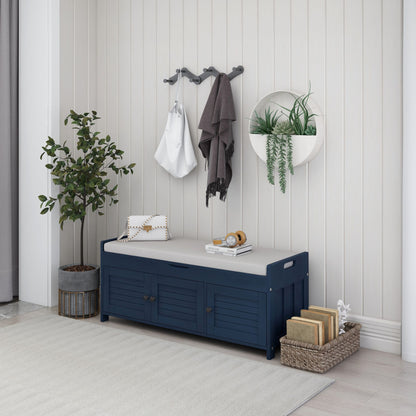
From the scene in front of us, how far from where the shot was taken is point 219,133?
3.60m

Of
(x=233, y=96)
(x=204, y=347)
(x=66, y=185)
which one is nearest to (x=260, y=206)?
(x=233, y=96)

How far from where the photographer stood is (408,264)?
305 cm

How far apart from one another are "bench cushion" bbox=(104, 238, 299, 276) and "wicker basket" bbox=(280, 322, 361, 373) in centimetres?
41

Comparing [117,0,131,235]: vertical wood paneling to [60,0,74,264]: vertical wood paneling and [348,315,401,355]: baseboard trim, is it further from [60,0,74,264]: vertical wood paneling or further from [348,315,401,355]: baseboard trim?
[348,315,401,355]: baseboard trim

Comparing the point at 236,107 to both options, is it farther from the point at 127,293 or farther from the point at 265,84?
the point at 127,293

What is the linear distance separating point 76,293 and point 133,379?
3.99 ft

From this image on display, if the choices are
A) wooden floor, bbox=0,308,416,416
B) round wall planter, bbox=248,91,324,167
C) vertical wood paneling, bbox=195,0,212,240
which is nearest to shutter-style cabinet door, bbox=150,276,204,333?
wooden floor, bbox=0,308,416,416

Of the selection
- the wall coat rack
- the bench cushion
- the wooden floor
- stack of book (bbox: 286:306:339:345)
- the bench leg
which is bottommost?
Result: the wooden floor

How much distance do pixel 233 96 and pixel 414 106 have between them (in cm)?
117

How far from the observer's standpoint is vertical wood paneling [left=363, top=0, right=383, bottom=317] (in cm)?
320

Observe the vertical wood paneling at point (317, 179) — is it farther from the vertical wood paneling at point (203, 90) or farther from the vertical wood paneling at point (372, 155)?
the vertical wood paneling at point (203, 90)

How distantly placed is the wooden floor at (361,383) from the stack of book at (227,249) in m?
0.54

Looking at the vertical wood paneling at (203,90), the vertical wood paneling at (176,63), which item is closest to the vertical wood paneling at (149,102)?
the vertical wood paneling at (176,63)

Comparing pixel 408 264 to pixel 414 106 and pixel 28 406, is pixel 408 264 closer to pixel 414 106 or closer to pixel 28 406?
pixel 414 106
